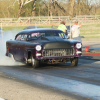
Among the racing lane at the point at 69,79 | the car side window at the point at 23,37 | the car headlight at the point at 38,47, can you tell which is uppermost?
the car side window at the point at 23,37

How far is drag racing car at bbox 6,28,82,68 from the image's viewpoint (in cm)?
1009

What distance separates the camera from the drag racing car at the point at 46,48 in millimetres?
10094

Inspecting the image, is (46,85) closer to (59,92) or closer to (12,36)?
(59,92)

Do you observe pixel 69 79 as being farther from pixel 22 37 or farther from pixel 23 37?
pixel 22 37

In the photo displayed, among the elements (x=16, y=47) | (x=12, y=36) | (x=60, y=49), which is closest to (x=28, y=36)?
(x=16, y=47)

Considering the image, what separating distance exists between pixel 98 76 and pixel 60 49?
2245 mm

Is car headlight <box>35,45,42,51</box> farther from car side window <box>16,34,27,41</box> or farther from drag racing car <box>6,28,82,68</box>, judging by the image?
→ car side window <box>16,34,27,41</box>

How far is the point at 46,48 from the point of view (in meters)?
→ 10.1

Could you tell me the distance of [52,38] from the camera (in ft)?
34.9

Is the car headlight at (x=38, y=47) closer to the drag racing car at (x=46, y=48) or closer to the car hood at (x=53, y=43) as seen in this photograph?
the drag racing car at (x=46, y=48)

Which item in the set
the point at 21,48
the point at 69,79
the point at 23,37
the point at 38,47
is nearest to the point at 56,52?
the point at 38,47

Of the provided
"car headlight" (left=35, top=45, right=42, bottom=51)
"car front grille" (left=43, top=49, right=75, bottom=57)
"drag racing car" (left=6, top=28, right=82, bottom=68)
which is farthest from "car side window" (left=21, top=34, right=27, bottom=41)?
"car front grille" (left=43, top=49, right=75, bottom=57)

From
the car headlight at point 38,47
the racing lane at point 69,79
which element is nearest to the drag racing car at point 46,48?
the car headlight at point 38,47

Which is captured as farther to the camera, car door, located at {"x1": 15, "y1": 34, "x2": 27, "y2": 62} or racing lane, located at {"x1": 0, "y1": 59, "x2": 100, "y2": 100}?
car door, located at {"x1": 15, "y1": 34, "x2": 27, "y2": 62}
